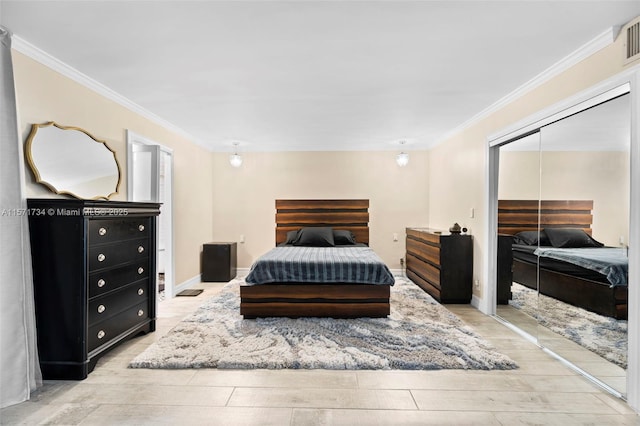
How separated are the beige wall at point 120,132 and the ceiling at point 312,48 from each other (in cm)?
20

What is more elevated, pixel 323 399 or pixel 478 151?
pixel 478 151

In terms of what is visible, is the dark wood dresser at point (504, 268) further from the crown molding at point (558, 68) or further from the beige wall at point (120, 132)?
the beige wall at point (120, 132)

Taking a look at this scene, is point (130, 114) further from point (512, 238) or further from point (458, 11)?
point (512, 238)

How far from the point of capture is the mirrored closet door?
2.12 m

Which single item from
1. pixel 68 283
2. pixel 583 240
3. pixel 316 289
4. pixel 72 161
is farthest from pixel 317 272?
pixel 72 161

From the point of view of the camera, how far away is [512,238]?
3725 mm

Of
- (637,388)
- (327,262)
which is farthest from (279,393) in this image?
(637,388)

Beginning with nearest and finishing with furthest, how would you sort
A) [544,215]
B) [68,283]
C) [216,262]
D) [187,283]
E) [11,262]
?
[11,262] → [68,283] → [544,215] → [187,283] → [216,262]

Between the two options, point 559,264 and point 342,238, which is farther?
point 342,238

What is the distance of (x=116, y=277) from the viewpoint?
8.56ft

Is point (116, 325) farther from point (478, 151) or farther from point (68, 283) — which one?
point (478, 151)

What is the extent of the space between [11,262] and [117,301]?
807 mm

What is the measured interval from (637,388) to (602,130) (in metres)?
1.70

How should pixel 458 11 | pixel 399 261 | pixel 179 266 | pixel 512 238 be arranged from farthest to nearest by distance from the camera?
1. pixel 399 261
2. pixel 179 266
3. pixel 512 238
4. pixel 458 11
